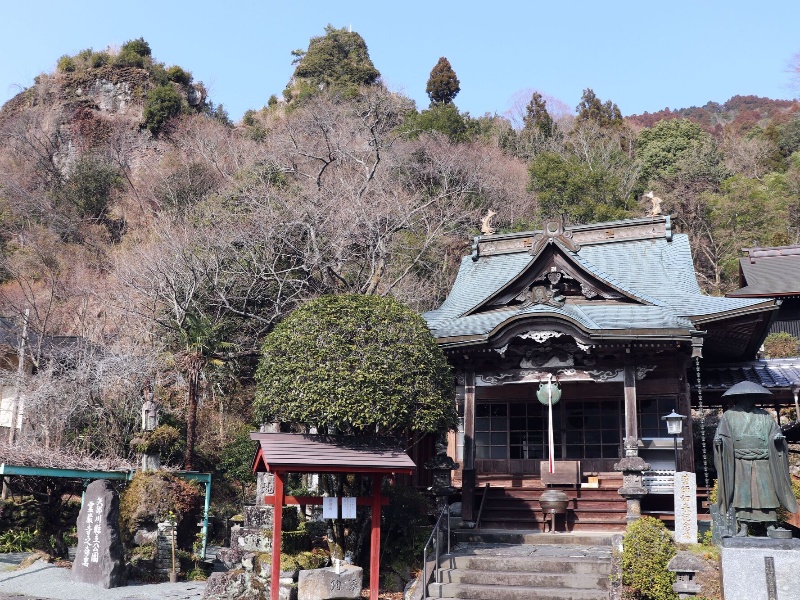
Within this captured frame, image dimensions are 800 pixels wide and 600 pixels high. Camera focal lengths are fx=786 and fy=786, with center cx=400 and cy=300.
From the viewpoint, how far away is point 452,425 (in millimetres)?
13539

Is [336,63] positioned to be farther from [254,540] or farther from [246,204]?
[254,540]

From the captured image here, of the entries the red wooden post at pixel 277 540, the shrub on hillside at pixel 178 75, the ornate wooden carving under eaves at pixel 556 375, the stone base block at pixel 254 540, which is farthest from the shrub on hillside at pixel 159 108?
the red wooden post at pixel 277 540

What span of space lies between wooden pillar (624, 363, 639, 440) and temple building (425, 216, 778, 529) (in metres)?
0.02

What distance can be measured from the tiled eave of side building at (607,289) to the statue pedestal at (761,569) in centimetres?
586

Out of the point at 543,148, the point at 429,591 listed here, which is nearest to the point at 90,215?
the point at 543,148

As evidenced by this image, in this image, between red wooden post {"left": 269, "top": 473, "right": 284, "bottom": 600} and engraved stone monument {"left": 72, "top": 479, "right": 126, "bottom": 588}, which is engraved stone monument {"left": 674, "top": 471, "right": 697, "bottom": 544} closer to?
red wooden post {"left": 269, "top": 473, "right": 284, "bottom": 600}

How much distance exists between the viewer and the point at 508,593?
1130cm

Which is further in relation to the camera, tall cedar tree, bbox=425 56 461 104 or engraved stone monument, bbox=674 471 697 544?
tall cedar tree, bbox=425 56 461 104

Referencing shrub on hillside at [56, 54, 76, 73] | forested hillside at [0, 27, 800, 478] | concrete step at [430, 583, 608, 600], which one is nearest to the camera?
concrete step at [430, 583, 608, 600]

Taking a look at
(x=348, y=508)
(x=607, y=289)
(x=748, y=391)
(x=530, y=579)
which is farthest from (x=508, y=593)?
(x=607, y=289)

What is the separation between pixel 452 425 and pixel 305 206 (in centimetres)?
1342

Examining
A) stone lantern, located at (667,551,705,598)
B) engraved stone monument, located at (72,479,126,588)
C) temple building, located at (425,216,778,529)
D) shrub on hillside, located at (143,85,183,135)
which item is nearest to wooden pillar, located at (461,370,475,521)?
temple building, located at (425,216,778,529)

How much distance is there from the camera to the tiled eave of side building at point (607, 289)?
14438 millimetres

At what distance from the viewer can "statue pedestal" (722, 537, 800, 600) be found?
8.31 metres
